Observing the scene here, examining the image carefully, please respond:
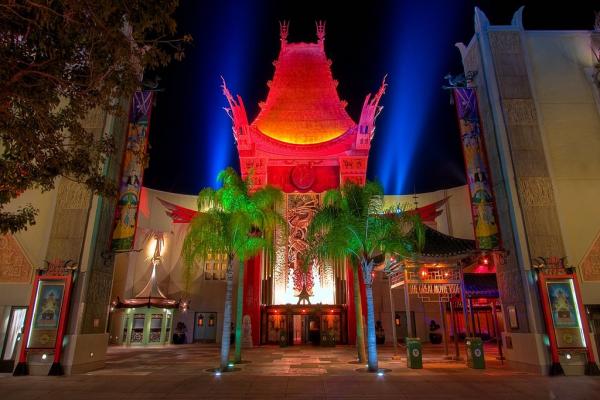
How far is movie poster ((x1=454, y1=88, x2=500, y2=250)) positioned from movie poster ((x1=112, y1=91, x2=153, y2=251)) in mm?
12347

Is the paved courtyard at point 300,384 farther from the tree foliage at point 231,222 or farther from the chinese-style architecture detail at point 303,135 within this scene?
the chinese-style architecture detail at point 303,135

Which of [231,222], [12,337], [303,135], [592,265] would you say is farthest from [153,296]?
[592,265]

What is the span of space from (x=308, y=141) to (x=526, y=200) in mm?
15021

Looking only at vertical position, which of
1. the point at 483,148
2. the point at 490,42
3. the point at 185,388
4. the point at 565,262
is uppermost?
the point at 490,42

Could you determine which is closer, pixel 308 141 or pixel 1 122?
pixel 1 122

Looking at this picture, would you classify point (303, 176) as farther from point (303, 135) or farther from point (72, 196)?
point (72, 196)

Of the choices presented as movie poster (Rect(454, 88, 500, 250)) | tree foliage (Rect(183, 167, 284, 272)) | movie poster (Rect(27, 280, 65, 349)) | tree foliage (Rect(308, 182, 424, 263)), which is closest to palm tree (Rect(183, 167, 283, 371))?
tree foliage (Rect(183, 167, 284, 272))

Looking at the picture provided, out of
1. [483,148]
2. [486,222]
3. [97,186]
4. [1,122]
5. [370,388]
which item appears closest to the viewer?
[1,122]

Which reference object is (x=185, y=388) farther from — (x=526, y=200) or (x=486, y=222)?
(x=526, y=200)

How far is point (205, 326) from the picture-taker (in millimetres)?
27125

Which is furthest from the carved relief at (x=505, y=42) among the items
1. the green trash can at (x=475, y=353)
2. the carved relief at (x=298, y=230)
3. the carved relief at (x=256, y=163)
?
the carved relief at (x=256, y=163)

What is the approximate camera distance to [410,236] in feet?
47.8

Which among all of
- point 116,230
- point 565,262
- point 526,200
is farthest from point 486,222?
point 116,230

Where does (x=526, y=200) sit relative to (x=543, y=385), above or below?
above
